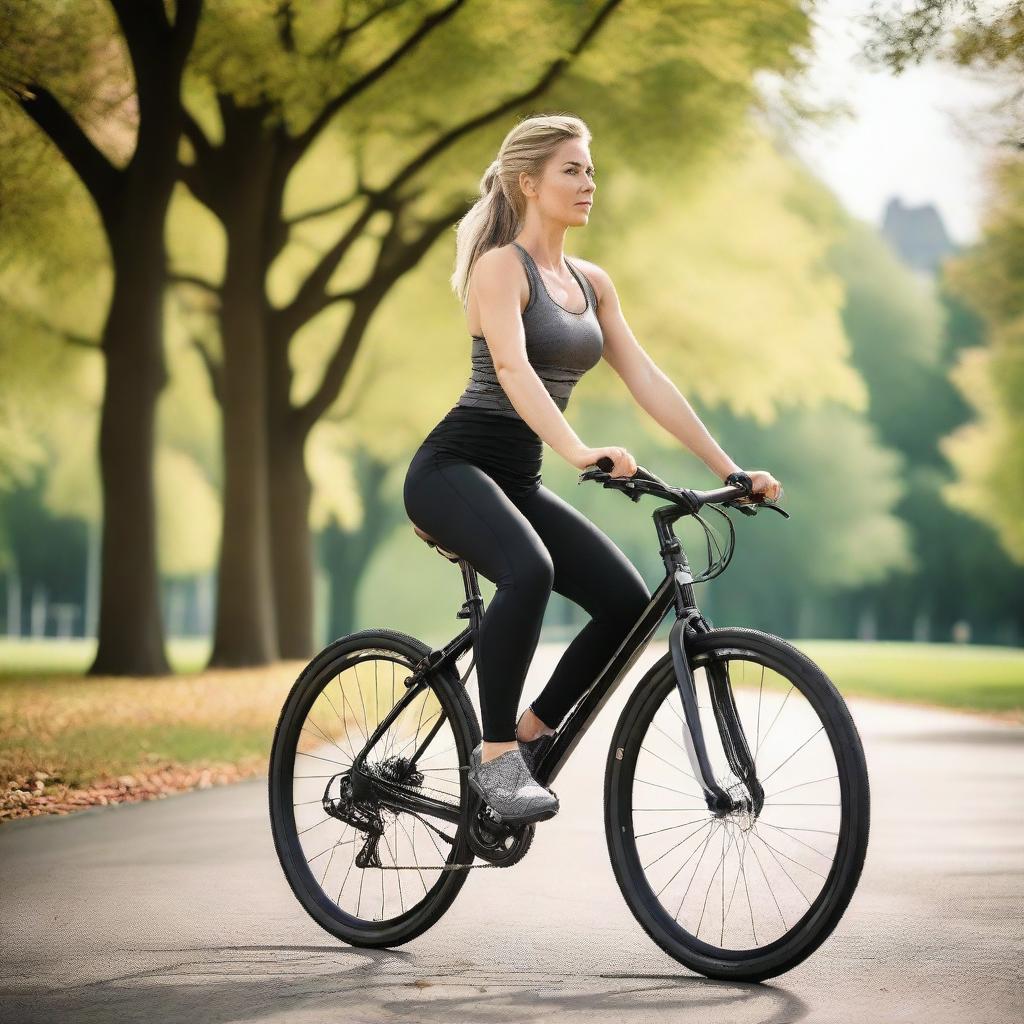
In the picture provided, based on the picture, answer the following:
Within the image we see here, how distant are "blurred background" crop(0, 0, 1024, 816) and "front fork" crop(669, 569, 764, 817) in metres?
5.10

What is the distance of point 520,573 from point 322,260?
17.5m

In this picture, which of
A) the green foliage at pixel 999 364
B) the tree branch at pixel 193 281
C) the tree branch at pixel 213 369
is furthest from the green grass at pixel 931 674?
the tree branch at pixel 193 281

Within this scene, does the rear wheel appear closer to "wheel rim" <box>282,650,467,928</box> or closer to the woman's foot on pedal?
"wheel rim" <box>282,650,467,928</box>

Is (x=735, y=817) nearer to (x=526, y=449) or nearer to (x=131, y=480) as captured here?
(x=526, y=449)

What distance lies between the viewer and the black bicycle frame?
4.88m

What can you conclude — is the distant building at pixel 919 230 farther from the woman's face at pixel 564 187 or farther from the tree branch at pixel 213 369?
the woman's face at pixel 564 187

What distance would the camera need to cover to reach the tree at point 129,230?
1692 cm

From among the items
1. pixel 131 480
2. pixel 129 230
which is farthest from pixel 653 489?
pixel 131 480

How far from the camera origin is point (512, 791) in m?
5.10

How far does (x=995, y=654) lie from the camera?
39281mm

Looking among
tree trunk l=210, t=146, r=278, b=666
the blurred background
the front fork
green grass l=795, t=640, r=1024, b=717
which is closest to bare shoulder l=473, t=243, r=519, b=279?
the front fork

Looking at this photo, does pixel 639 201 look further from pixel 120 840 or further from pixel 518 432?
pixel 518 432

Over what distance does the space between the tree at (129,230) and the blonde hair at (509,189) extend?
441 inches

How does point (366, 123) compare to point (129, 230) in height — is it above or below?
above
